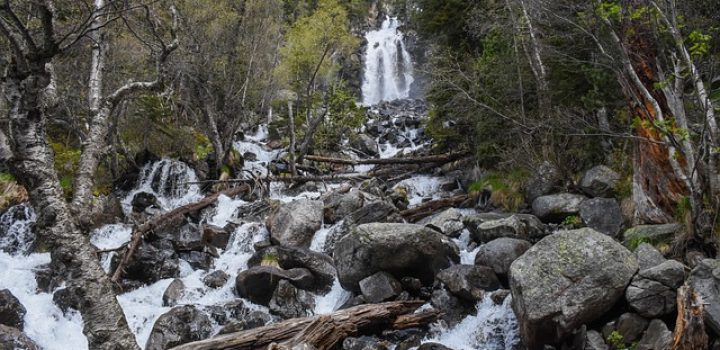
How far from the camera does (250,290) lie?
36.2 feet

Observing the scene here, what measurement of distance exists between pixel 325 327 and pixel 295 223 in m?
5.82

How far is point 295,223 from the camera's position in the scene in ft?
44.6

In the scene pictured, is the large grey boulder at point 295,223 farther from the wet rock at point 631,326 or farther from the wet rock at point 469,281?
the wet rock at point 631,326

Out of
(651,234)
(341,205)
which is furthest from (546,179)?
(341,205)

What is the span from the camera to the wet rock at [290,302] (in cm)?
1051

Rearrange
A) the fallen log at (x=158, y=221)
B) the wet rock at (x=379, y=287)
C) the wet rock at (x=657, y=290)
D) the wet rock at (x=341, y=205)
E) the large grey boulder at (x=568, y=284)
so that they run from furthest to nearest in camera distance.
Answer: the wet rock at (x=341, y=205)
the fallen log at (x=158, y=221)
the wet rock at (x=379, y=287)
the large grey boulder at (x=568, y=284)
the wet rock at (x=657, y=290)

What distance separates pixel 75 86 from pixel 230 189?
21.4ft

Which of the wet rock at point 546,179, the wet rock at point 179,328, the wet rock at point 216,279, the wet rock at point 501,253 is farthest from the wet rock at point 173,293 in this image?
the wet rock at point 546,179

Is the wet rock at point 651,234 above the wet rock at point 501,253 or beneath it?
above

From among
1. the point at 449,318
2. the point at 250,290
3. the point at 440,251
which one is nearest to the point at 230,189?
the point at 250,290

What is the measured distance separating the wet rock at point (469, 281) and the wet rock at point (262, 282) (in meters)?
3.53

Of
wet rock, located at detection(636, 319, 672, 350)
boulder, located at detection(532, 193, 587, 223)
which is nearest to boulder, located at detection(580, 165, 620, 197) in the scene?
boulder, located at detection(532, 193, 587, 223)

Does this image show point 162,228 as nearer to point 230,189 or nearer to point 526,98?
point 230,189

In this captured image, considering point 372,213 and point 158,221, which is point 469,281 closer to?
point 372,213
